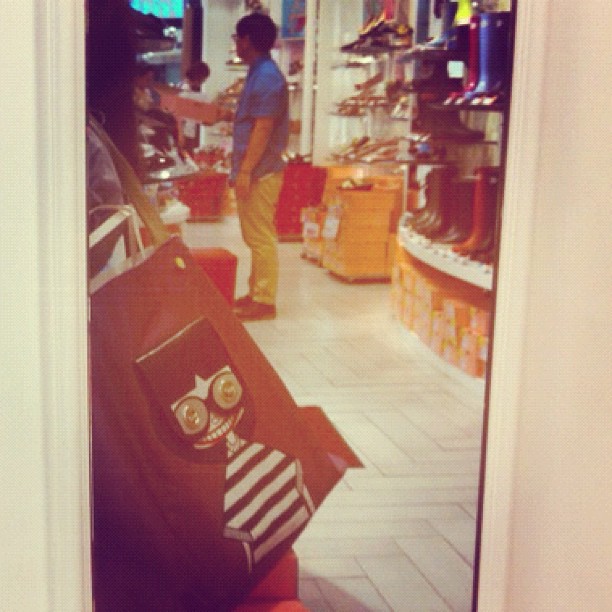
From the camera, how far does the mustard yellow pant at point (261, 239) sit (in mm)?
3723

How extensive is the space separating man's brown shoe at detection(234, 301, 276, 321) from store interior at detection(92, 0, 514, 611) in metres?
0.05

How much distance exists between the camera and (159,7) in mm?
1474

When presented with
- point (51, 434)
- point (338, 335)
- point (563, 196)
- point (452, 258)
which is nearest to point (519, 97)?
point (563, 196)

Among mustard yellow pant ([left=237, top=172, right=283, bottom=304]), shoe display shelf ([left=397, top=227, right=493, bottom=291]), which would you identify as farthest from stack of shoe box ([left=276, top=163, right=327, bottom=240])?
shoe display shelf ([left=397, top=227, right=493, bottom=291])

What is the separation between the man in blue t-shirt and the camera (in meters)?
2.62

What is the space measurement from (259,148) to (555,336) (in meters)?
2.12

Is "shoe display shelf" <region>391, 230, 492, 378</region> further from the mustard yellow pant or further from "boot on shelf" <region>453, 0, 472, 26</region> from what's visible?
"boot on shelf" <region>453, 0, 472, 26</region>

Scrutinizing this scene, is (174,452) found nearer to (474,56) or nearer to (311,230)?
(474,56)

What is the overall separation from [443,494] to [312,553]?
1.58 feet

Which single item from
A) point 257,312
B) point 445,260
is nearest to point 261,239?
point 257,312

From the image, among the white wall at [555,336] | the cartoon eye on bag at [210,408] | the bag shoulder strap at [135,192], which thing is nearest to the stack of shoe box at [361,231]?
the bag shoulder strap at [135,192]

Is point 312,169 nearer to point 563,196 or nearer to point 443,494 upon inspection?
point 443,494

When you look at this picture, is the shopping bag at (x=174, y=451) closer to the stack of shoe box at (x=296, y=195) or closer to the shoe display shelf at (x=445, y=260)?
the shoe display shelf at (x=445, y=260)

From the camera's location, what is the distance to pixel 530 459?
109 centimetres
